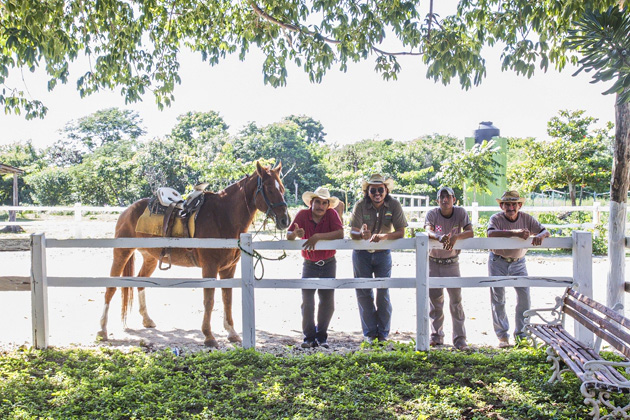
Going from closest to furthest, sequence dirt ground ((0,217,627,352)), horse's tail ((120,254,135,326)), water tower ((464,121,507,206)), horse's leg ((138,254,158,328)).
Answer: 1. dirt ground ((0,217,627,352))
2. horse's tail ((120,254,135,326))
3. horse's leg ((138,254,158,328))
4. water tower ((464,121,507,206))

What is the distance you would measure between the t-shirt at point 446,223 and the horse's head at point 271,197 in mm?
1517

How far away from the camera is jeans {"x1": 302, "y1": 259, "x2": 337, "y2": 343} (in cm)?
537

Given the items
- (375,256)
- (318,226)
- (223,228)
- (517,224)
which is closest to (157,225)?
(223,228)

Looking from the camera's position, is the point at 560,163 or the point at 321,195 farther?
the point at 560,163

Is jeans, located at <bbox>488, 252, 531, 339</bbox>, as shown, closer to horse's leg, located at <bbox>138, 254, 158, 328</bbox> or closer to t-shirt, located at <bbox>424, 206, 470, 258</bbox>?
t-shirt, located at <bbox>424, 206, 470, 258</bbox>

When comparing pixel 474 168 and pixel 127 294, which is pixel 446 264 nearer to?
pixel 127 294

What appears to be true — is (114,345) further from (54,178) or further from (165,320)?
(54,178)

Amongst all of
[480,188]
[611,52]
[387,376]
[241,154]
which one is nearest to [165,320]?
[387,376]

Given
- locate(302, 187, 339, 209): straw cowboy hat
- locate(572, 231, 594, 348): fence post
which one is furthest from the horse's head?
locate(572, 231, 594, 348): fence post

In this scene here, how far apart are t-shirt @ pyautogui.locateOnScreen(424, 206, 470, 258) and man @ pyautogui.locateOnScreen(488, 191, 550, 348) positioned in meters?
0.29

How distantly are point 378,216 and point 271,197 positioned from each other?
47.2 inches

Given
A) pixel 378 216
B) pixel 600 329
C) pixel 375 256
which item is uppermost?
pixel 378 216

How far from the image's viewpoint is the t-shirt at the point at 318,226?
210 inches

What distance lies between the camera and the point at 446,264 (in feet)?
17.6
